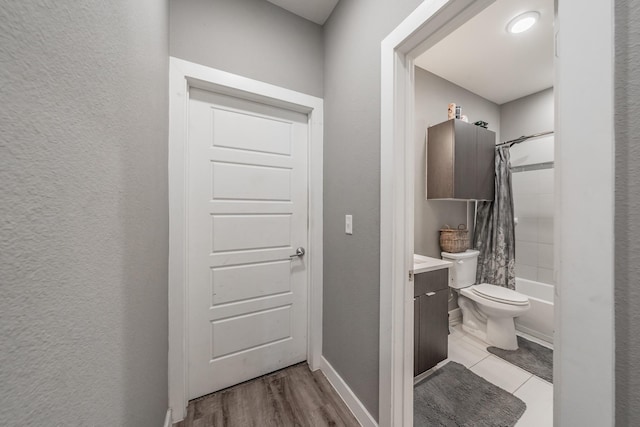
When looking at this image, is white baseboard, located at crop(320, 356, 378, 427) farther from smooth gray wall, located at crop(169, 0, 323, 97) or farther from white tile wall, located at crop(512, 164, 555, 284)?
white tile wall, located at crop(512, 164, 555, 284)

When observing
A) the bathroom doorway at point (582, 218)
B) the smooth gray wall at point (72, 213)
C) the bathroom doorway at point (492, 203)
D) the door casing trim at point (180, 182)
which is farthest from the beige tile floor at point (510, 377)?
the smooth gray wall at point (72, 213)

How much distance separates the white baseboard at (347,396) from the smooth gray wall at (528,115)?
10.8ft

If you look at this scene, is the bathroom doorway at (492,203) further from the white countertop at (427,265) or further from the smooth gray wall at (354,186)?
the smooth gray wall at (354,186)

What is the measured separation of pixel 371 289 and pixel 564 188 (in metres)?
0.86

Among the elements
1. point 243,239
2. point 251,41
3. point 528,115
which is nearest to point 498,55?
point 528,115

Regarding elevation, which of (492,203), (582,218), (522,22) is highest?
(522,22)

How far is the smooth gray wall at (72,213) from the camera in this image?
25 centimetres

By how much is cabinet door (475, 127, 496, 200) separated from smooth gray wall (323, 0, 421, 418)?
1.61 m

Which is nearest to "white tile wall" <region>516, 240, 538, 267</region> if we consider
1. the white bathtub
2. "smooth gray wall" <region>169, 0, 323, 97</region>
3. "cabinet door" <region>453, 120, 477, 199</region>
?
the white bathtub

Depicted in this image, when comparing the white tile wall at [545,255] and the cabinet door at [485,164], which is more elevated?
the cabinet door at [485,164]

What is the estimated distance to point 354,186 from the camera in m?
1.33

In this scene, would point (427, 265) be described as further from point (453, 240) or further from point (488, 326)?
point (488, 326)

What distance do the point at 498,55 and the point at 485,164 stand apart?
3.18ft

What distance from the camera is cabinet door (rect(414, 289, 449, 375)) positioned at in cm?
155
